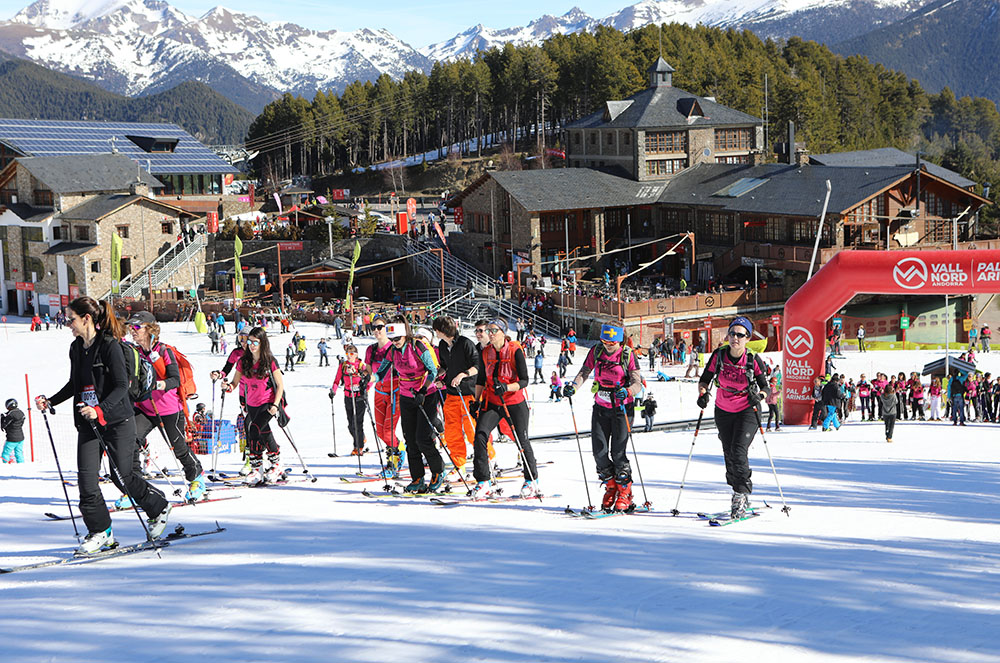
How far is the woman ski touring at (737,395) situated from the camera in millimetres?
8500

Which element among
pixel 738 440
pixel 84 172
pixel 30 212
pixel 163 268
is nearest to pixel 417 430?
pixel 738 440

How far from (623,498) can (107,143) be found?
66.7 m

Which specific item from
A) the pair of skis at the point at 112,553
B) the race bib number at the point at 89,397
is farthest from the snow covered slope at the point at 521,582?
the race bib number at the point at 89,397

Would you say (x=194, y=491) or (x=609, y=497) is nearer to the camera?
(x=609, y=497)

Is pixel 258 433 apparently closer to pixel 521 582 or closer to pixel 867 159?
pixel 521 582

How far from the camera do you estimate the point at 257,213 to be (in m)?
71.0

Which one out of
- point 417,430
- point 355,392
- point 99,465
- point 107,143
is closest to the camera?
point 99,465

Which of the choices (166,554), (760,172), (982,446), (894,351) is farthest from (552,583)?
(760,172)

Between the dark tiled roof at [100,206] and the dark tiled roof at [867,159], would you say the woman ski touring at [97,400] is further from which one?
the dark tiled roof at [867,159]

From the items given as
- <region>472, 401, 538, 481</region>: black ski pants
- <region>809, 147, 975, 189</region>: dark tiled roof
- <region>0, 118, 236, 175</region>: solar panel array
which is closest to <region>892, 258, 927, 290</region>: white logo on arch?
<region>472, 401, 538, 481</region>: black ski pants

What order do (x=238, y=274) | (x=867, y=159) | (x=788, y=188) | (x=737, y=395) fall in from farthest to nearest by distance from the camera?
(x=867, y=159)
(x=238, y=274)
(x=788, y=188)
(x=737, y=395)

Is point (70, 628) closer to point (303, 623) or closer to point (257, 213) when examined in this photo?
point (303, 623)

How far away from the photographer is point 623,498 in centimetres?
901

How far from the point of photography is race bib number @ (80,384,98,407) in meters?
7.05
